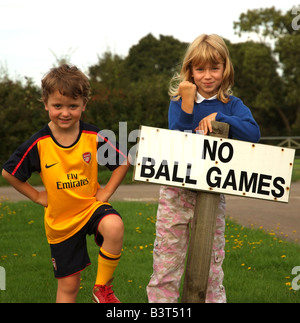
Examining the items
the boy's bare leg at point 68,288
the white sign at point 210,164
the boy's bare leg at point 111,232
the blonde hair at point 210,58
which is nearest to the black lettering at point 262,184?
the white sign at point 210,164

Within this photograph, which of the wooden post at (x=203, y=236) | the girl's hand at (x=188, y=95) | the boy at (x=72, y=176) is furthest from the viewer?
the boy at (x=72, y=176)

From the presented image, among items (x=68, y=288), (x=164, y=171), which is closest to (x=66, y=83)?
(x=164, y=171)

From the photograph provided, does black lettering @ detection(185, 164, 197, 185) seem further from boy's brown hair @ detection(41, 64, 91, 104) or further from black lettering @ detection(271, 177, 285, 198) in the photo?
boy's brown hair @ detection(41, 64, 91, 104)

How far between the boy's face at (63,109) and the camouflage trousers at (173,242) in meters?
0.77

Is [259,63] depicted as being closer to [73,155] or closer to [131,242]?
[131,242]

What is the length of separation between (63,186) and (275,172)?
1314 millimetres

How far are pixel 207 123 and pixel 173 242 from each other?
0.86 m

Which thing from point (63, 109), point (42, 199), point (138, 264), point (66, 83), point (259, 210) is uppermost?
point (66, 83)

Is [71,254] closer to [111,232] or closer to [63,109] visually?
[111,232]

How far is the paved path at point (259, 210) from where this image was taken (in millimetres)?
8609

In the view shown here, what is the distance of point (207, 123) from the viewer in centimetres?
319

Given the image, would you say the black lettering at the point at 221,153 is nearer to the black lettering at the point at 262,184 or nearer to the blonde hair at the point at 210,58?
the black lettering at the point at 262,184

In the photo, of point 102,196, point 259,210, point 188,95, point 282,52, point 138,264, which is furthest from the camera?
point 282,52
